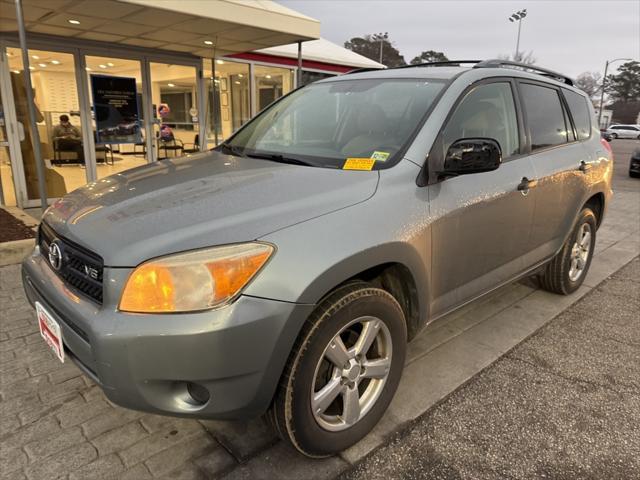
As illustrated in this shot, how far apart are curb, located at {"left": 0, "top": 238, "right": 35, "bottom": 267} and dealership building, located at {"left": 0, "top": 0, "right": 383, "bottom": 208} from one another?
2.13m

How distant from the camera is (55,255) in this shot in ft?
7.13

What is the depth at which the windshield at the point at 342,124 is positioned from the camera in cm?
259

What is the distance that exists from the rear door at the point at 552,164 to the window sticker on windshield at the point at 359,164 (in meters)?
1.43

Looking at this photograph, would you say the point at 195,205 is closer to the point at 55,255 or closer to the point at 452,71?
the point at 55,255

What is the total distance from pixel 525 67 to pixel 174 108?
23.6 feet

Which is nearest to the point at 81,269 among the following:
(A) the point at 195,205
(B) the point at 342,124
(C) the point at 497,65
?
(A) the point at 195,205

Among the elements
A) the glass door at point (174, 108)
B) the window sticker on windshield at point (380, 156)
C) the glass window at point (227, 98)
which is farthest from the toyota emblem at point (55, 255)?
the glass window at point (227, 98)

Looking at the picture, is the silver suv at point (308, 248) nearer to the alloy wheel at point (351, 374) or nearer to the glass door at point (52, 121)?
the alloy wheel at point (351, 374)

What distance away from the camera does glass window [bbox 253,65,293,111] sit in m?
11.4

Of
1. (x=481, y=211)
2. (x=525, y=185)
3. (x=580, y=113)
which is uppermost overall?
(x=580, y=113)

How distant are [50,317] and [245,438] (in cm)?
106

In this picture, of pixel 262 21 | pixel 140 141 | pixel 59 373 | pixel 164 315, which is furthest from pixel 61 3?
pixel 164 315

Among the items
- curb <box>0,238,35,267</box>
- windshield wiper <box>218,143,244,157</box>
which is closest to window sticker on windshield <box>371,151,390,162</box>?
windshield wiper <box>218,143,244,157</box>

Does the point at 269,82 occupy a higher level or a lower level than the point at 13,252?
higher
